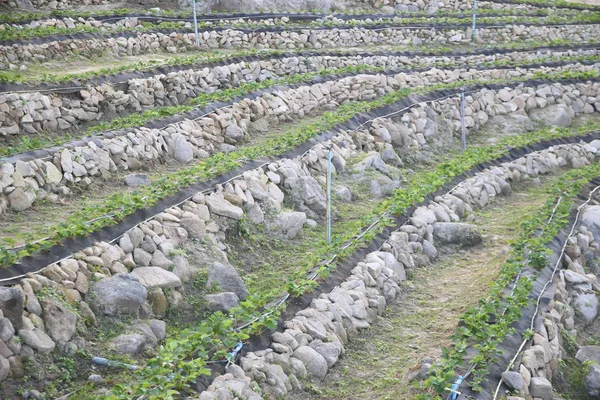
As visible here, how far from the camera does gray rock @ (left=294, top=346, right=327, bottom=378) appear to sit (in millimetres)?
9672

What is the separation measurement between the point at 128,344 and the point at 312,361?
2089mm

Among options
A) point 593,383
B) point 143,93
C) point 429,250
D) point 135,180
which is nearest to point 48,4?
point 143,93

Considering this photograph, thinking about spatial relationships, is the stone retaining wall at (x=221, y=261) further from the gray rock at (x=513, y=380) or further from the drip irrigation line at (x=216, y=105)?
the drip irrigation line at (x=216, y=105)

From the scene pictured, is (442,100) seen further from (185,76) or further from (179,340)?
(179,340)

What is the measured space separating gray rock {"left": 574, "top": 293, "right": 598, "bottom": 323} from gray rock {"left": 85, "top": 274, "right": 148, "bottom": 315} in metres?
6.57

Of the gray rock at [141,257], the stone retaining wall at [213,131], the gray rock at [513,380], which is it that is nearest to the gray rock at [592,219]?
the stone retaining wall at [213,131]

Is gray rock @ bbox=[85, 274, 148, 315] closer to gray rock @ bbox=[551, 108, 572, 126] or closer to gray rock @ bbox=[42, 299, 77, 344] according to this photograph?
gray rock @ bbox=[42, 299, 77, 344]

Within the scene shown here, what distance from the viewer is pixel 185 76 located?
61.9 feet

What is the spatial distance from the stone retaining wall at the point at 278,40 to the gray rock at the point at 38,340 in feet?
35.3

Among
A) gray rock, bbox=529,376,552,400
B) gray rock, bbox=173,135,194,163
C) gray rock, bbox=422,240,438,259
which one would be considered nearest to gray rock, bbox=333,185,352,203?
gray rock, bbox=422,240,438,259

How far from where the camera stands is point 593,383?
35.0 feet

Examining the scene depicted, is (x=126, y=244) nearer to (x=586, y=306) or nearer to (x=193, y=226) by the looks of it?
(x=193, y=226)

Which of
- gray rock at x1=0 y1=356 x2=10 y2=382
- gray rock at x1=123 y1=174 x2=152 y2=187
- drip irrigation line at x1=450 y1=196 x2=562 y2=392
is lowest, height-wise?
drip irrigation line at x1=450 y1=196 x2=562 y2=392

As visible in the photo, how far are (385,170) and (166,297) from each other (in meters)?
7.14
